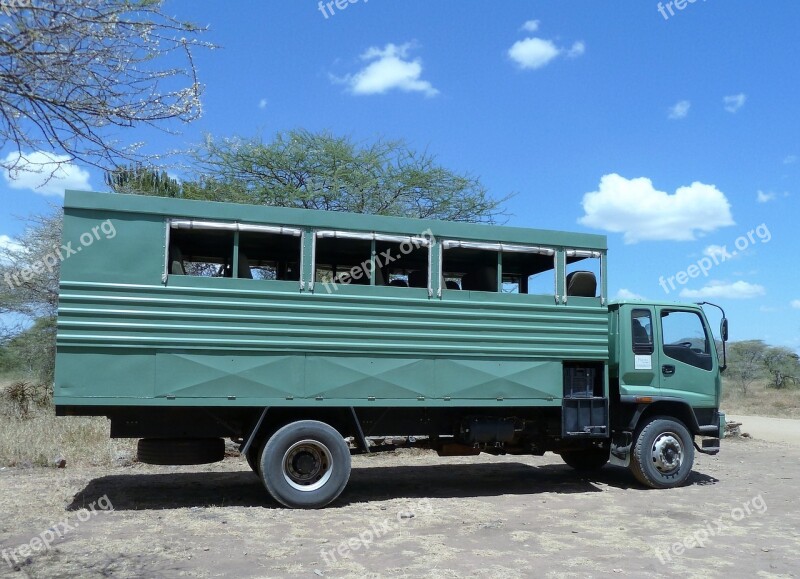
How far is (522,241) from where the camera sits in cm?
884

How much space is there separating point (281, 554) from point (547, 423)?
419 cm

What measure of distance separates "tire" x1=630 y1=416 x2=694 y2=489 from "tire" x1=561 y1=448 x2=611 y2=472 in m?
Result: 1.18

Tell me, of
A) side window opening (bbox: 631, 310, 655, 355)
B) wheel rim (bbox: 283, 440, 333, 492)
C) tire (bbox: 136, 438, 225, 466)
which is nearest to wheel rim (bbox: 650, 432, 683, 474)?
side window opening (bbox: 631, 310, 655, 355)

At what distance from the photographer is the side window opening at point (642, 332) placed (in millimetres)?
9547

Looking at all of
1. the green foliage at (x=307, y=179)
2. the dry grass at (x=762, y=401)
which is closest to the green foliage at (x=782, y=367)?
the dry grass at (x=762, y=401)

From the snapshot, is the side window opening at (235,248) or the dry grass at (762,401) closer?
the side window opening at (235,248)

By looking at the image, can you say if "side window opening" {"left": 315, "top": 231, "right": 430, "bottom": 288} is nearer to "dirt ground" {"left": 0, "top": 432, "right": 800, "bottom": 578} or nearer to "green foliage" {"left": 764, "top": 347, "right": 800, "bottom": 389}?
"dirt ground" {"left": 0, "top": 432, "right": 800, "bottom": 578}

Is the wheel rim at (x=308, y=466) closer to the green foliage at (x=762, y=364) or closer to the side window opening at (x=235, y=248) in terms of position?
the side window opening at (x=235, y=248)

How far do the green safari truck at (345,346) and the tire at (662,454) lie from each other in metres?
0.02

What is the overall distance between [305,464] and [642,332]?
184 inches

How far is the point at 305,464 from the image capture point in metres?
8.03

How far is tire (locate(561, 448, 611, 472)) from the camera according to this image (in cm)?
1087

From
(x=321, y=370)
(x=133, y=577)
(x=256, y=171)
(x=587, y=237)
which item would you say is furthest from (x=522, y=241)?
(x=256, y=171)

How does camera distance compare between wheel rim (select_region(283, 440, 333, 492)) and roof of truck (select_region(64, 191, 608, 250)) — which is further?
wheel rim (select_region(283, 440, 333, 492))
